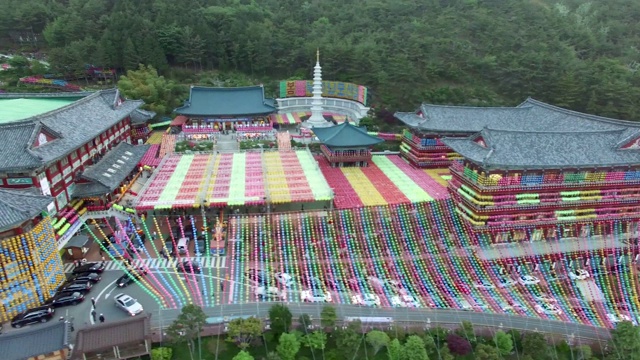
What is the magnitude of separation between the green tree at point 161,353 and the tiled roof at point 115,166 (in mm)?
16590

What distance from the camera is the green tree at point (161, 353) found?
21281 mm

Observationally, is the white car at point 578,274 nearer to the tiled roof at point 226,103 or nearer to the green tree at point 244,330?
the green tree at point 244,330

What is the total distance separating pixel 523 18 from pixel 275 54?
159ft

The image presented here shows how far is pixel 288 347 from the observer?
21.7 metres

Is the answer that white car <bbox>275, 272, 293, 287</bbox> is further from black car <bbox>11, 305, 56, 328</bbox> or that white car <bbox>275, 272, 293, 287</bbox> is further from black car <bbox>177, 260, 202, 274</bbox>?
black car <bbox>11, 305, 56, 328</bbox>

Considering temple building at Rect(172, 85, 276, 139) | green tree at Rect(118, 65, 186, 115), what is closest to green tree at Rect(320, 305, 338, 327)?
temple building at Rect(172, 85, 276, 139)

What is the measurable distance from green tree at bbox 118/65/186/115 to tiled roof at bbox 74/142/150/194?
17.2 metres

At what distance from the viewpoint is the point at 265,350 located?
2305cm

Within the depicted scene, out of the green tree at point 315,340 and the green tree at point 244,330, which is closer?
the green tree at point 244,330

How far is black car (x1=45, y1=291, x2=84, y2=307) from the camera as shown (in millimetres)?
25516

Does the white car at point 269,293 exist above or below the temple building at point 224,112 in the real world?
Answer: below

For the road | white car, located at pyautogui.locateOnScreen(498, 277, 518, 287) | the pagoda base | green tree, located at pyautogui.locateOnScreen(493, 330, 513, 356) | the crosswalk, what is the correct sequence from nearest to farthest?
green tree, located at pyautogui.locateOnScreen(493, 330, 513, 356) < the road < white car, located at pyautogui.locateOnScreen(498, 277, 518, 287) < the crosswalk < the pagoda base

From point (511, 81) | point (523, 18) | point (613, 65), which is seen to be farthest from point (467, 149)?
point (523, 18)

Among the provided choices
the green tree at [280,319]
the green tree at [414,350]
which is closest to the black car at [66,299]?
the green tree at [280,319]
